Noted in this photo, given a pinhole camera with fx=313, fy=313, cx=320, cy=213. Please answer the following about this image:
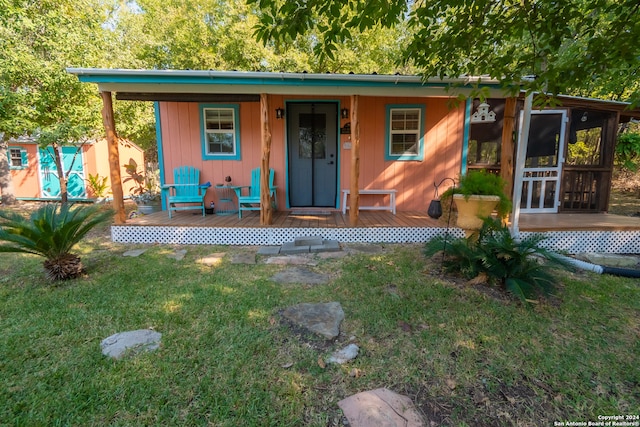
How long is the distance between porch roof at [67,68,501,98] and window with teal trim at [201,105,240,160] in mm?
1333

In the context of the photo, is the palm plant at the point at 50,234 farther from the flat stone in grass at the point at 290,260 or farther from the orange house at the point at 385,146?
the orange house at the point at 385,146

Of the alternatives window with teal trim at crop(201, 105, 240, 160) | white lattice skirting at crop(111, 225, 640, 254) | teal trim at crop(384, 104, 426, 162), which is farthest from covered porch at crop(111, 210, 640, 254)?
window with teal trim at crop(201, 105, 240, 160)

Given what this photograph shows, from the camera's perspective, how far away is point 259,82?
14.0 feet

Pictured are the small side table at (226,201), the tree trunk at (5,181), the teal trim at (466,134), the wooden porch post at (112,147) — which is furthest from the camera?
the tree trunk at (5,181)

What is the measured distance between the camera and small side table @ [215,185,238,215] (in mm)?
5928

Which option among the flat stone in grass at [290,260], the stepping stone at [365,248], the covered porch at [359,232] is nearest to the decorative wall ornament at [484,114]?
the covered porch at [359,232]

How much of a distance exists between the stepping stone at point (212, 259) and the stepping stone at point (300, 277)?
0.91 metres

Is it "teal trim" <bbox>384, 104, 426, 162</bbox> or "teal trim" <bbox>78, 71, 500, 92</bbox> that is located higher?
"teal trim" <bbox>78, 71, 500, 92</bbox>

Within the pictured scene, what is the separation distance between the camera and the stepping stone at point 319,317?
89.8 inches

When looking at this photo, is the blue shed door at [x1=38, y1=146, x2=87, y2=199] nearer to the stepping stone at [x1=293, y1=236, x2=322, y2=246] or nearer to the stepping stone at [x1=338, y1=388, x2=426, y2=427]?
the stepping stone at [x1=293, y1=236, x2=322, y2=246]

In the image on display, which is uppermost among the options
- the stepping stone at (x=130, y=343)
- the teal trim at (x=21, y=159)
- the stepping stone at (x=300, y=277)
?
the teal trim at (x=21, y=159)

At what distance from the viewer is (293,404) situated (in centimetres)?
160

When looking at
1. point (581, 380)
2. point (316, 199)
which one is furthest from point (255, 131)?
point (581, 380)

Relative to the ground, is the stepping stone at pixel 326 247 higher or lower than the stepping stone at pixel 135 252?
higher
